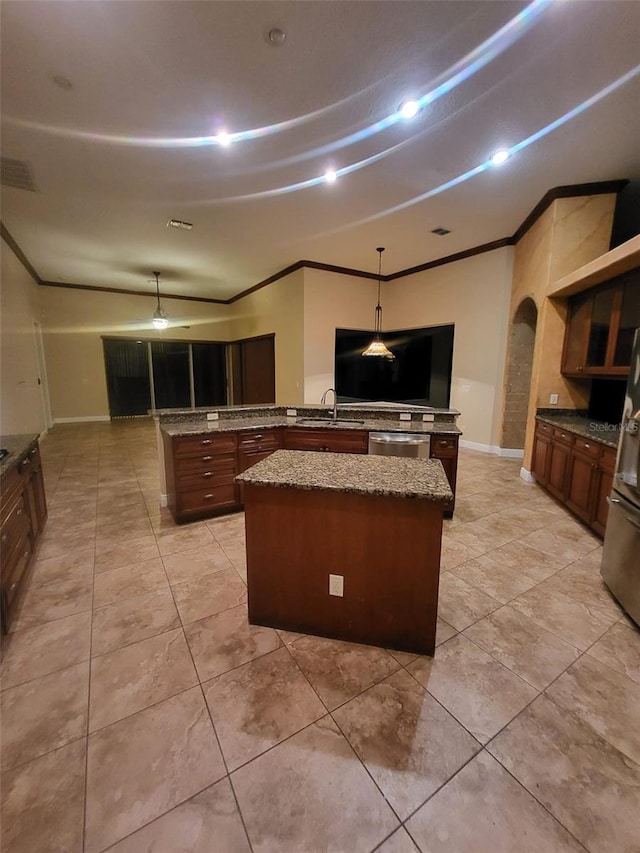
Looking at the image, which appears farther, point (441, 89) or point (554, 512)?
point (554, 512)

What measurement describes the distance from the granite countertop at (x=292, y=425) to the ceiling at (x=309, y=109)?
2400mm

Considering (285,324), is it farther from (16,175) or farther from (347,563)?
(347,563)

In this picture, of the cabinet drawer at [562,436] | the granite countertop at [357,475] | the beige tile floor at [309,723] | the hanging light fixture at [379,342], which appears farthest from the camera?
the hanging light fixture at [379,342]

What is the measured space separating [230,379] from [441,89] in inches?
347

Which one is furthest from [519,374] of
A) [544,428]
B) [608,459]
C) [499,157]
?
[499,157]

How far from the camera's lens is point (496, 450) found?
569 centimetres

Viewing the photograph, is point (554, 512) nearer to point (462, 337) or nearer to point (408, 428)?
point (408, 428)

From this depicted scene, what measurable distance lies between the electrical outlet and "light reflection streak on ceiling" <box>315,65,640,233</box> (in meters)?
3.67

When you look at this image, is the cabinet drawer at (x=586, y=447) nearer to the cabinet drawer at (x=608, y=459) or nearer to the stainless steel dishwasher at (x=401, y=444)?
the cabinet drawer at (x=608, y=459)

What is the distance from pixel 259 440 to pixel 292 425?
1.29 feet

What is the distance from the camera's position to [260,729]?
142 centimetres

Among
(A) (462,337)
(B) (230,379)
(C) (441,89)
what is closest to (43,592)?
(C) (441,89)

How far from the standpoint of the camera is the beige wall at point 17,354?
175 inches

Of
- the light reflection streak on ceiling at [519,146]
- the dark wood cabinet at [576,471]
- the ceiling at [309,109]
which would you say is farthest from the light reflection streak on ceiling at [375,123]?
the dark wood cabinet at [576,471]
